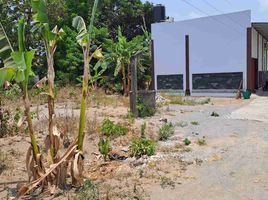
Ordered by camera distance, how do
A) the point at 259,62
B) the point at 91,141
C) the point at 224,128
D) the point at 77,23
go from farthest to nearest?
the point at 259,62 → the point at 224,128 → the point at 91,141 → the point at 77,23

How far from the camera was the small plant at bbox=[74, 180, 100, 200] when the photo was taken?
5086mm

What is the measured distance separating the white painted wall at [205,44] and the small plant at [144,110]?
1186 centimetres

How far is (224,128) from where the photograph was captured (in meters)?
10.6

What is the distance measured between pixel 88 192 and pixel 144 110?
293 inches

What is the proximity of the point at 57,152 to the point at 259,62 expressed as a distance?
2428 centimetres

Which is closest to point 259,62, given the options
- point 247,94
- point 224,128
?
point 247,94

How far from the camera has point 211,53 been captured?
2419cm

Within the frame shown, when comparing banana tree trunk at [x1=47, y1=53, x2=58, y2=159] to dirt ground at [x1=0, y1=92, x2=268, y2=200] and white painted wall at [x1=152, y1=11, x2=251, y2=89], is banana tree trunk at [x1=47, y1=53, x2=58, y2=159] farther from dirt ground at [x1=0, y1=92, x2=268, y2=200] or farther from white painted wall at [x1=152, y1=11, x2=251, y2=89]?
white painted wall at [x1=152, y1=11, x2=251, y2=89]

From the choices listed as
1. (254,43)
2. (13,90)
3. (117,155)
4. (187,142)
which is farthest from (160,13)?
(117,155)

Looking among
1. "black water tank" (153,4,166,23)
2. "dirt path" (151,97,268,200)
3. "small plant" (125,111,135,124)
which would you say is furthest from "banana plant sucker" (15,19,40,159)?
"black water tank" (153,4,166,23)

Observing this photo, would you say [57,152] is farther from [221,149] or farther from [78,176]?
[221,149]

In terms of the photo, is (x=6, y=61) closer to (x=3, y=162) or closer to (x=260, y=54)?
(x=3, y=162)

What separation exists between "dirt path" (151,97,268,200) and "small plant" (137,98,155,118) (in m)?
2.13

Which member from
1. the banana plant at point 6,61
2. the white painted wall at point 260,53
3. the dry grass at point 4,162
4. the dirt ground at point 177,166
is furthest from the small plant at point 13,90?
the white painted wall at point 260,53
